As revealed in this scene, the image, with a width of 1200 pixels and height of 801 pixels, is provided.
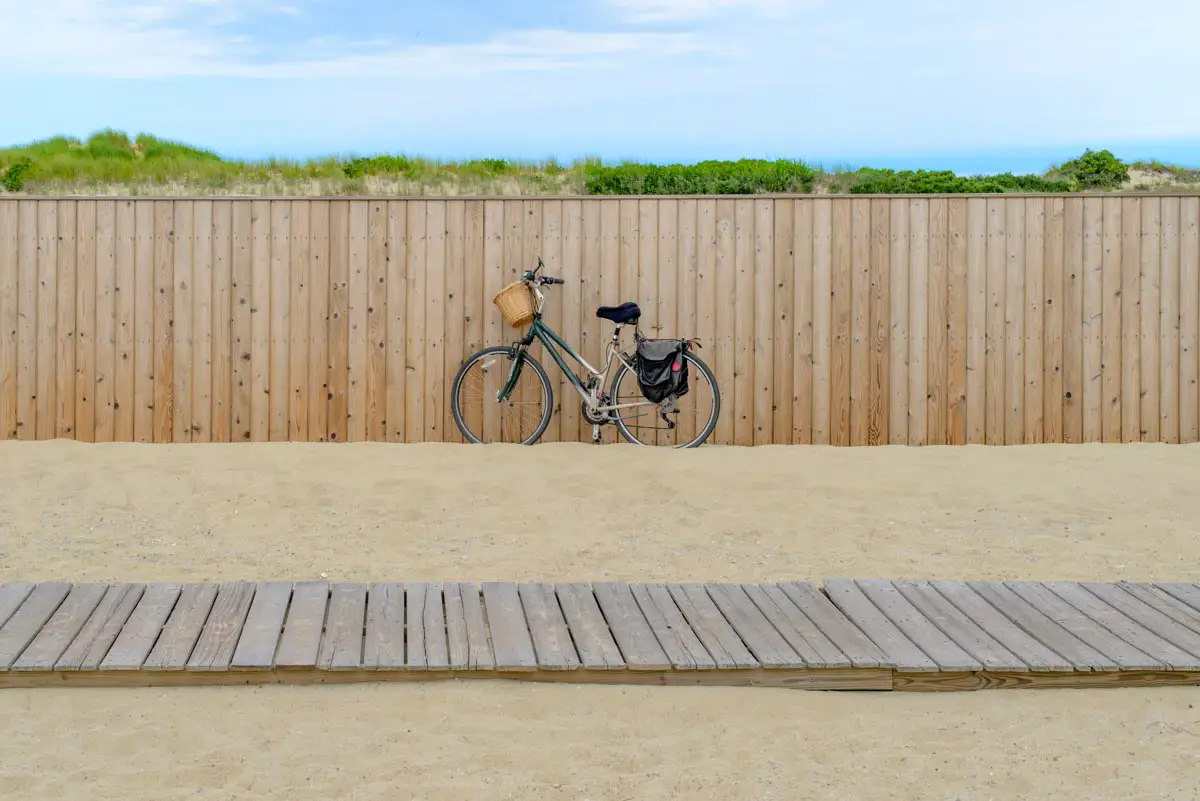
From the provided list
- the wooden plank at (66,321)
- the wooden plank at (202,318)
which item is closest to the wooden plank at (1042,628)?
the wooden plank at (202,318)

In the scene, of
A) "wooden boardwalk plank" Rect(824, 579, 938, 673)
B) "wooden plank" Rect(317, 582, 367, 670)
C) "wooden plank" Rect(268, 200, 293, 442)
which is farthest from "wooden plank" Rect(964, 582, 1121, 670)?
"wooden plank" Rect(268, 200, 293, 442)

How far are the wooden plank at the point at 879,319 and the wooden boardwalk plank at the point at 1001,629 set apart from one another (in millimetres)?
3517

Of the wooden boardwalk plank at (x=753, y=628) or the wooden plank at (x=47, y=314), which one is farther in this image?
the wooden plank at (x=47, y=314)

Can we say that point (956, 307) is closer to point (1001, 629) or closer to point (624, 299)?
point (624, 299)

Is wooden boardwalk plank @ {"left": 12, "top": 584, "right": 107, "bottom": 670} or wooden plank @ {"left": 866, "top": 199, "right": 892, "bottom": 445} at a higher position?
wooden plank @ {"left": 866, "top": 199, "right": 892, "bottom": 445}

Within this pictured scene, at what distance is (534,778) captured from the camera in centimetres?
303

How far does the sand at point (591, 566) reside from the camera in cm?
308

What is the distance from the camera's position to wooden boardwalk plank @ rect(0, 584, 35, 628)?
4.02m

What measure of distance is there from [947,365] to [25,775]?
625 centimetres

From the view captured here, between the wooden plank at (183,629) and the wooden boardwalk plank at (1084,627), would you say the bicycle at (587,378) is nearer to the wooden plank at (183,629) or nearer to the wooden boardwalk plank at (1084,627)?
the wooden boardwalk plank at (1084,627)

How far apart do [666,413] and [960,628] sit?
389cm

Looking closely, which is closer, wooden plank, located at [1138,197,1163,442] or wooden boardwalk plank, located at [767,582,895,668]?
wooden boardwalk plank, located at [767,582,895,668]

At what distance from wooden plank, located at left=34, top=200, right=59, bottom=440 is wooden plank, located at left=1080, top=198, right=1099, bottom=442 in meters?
6.71

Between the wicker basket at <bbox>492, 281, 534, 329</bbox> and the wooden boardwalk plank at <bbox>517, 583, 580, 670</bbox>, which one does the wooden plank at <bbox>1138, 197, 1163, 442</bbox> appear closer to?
the wicker basket at <bbox>492, 281, 534, 329</bbox>
